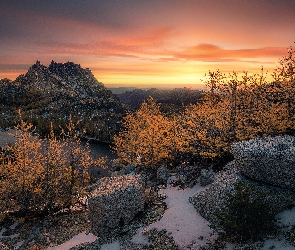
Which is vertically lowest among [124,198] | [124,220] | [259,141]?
[124,220]

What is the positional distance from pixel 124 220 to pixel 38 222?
11.4 m

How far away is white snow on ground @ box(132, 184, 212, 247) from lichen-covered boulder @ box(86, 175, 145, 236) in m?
2.17

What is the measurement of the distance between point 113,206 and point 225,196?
314 inches

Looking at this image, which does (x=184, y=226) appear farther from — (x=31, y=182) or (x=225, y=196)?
(x=31, y=182)

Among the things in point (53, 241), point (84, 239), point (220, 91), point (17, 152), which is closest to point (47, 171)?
point (17, 152)

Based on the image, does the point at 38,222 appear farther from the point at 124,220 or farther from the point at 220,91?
the point at 220,91

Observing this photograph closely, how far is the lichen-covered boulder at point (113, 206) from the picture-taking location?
19.2 meters

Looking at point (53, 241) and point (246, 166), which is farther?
point (53, 241)

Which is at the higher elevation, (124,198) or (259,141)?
(259,141)

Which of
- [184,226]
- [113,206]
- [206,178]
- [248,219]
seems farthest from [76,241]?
[248,219]

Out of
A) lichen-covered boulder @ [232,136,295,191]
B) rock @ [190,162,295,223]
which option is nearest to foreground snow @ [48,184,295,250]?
rock @ [190,162,295,223]

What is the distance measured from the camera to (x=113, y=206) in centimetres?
1923

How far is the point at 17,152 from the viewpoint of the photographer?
85.0 ft

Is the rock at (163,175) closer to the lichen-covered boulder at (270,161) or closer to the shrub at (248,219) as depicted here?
the lichen-covered boulder at (270,161)
